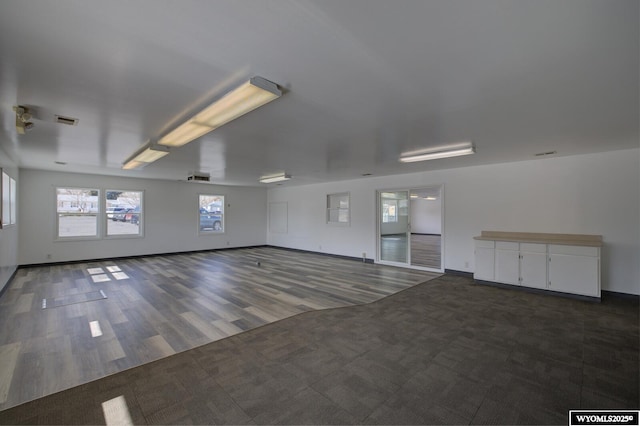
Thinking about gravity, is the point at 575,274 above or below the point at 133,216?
below

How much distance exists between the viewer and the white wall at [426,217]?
15578 millimetres

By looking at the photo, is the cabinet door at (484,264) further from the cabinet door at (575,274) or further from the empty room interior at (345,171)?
the cabinet door at (575,274)

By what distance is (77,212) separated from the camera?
7414 millimetres

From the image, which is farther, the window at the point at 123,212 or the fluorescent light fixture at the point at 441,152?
the window at the point at 123,212

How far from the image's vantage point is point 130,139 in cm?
390

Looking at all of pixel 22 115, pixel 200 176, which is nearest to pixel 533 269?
pixel 22 115

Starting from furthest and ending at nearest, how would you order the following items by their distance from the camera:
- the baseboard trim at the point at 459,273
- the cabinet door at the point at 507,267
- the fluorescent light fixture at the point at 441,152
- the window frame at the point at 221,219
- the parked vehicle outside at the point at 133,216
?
the window frame at the point at 221,219 → the parked vehicle outside at the point at 133,216 → the baseboard trim at the point at 459,273 → the cabinet door at the point at 507,267 → the fluorescent light fixture at the point at 441,152

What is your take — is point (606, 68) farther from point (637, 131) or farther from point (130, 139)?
point (130, 139)

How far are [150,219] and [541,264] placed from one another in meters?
9.83

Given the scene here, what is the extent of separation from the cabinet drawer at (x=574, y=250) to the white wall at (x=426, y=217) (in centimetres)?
1107

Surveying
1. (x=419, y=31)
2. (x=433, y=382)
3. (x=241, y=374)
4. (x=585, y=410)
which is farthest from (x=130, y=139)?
(x=585, y=410)

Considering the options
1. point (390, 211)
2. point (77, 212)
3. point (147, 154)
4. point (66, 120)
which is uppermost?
point (66, 120)

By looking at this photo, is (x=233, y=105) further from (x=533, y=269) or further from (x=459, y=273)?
(x=459, y=273)

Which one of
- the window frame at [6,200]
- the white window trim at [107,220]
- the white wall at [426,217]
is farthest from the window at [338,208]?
the white wall at [426,217]
